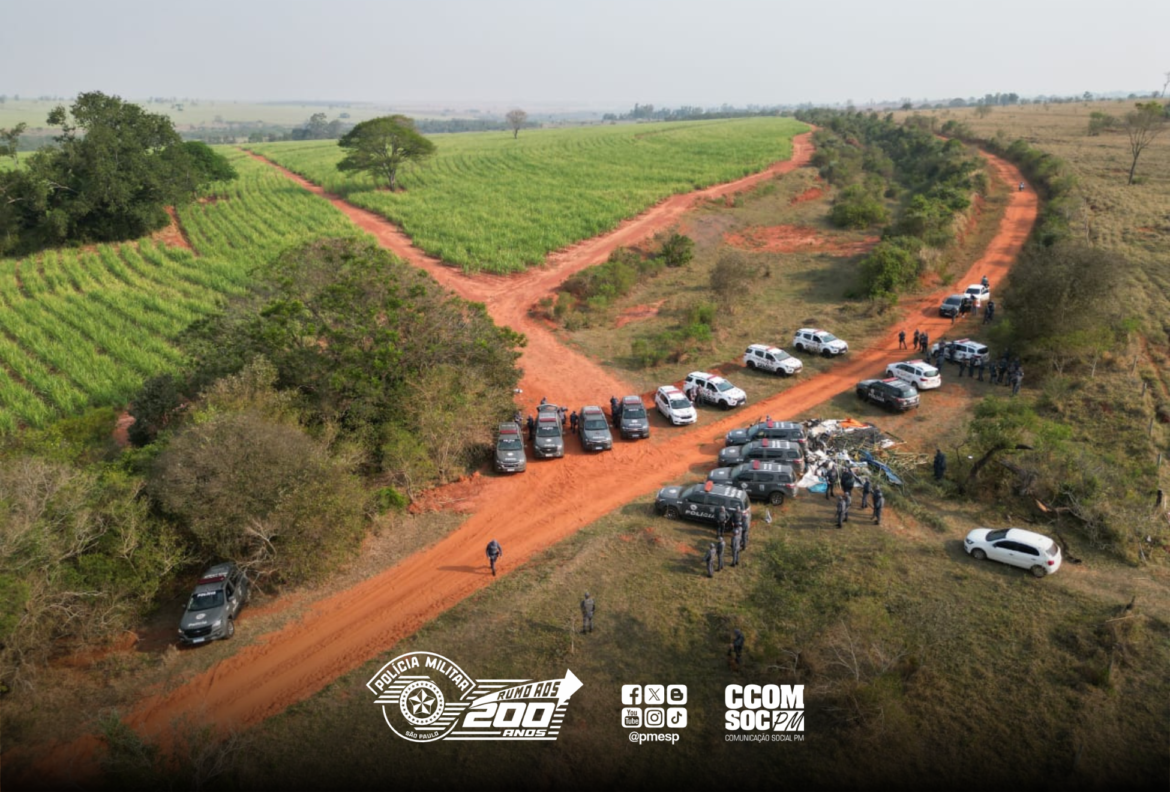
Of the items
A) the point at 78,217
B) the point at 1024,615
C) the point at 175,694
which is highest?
the point at 78,217

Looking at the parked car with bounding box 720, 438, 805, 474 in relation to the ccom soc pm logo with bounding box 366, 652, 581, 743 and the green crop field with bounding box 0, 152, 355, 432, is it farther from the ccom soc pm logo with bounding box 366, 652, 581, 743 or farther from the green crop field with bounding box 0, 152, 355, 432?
the green crop field with bounding box 0, 152, 355, 432

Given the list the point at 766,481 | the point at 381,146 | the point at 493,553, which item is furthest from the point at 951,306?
the point at 381,146

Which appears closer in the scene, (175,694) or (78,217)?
(175,694)

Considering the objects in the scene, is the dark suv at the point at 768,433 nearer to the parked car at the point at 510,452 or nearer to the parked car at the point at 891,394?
the parked car at the point at 891,394

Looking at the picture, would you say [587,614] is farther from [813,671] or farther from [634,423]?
[634,423]

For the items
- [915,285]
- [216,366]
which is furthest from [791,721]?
[915,285]

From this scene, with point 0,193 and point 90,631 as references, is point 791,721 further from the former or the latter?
point 0,193
